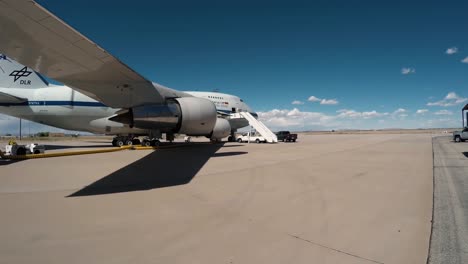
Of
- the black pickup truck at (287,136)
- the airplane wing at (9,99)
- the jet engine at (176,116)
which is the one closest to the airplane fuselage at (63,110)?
the airplane wing at (9,99)

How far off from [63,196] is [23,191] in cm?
127

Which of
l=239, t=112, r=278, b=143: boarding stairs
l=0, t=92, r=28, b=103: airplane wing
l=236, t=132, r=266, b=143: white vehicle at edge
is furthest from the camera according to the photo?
l=236, t=132, r=266, b=143: white vehicle at edge

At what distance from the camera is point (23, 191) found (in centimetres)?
556

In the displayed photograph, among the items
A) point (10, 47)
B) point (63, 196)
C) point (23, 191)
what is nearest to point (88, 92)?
point (10, 47)

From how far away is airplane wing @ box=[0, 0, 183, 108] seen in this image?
420 centimetres

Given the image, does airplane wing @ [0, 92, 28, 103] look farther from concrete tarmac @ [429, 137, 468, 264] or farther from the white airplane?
concrete tarmac @ [429, 137, 468, 264]

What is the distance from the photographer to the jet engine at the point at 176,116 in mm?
9836

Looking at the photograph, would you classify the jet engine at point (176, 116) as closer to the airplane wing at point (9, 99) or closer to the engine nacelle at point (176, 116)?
the engine nacelle at point (176, 116)

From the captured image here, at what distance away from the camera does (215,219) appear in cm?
380

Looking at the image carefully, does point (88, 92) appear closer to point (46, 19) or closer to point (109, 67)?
point (109, 67)

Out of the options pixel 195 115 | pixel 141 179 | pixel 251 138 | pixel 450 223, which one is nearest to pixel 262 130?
pixel 251 138

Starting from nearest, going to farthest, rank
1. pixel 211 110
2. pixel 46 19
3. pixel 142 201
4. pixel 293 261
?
pixel 293 261, pixel 46 19, pixel 142 201, pixel 211 110

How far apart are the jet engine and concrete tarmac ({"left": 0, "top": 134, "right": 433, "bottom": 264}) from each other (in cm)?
349

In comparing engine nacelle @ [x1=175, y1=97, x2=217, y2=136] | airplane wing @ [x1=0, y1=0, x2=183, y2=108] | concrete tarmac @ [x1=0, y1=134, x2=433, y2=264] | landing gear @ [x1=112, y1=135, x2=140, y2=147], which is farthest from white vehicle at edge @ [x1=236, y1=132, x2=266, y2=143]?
concrete tarmac @ [x1=0, y1=134, x2=433, y2=264]
